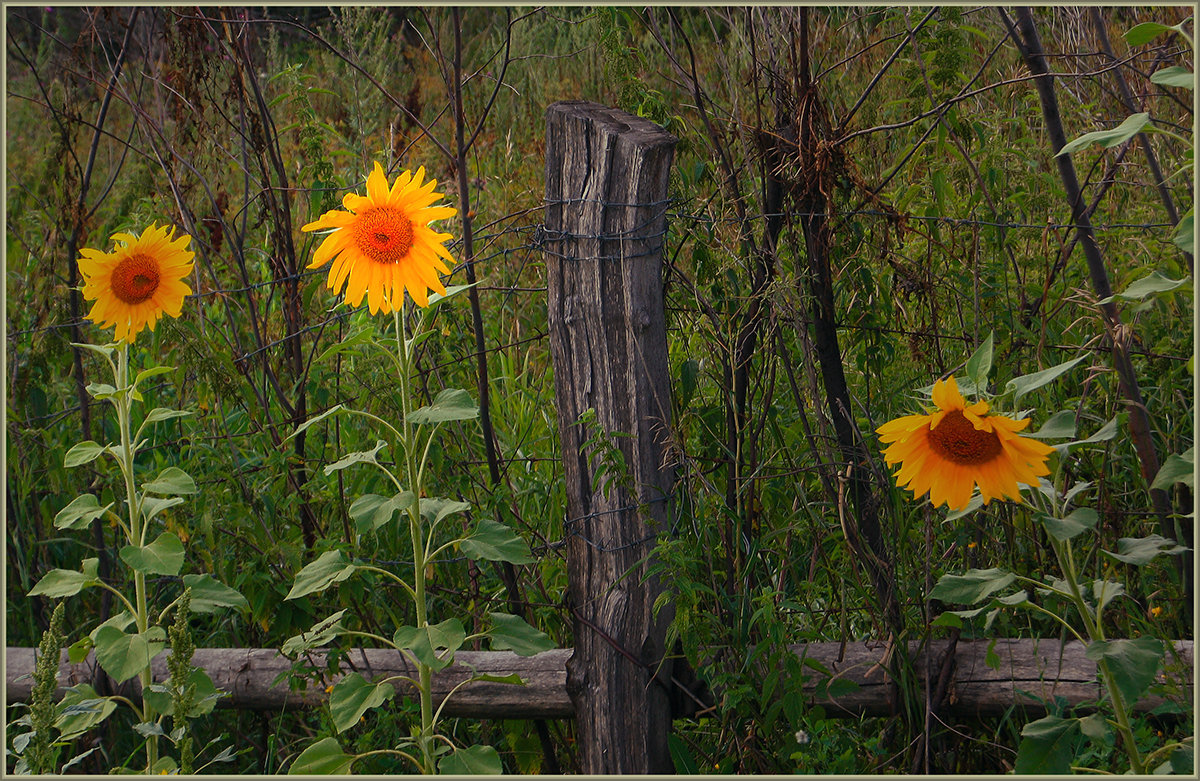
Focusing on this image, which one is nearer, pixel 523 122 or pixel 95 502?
pixel 95 502

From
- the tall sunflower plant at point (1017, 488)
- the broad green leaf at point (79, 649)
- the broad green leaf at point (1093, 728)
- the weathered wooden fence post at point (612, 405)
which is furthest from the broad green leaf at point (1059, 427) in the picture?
the broad green leaf at point (79, 649)

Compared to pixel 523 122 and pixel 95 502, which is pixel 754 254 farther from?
pixel 523 122

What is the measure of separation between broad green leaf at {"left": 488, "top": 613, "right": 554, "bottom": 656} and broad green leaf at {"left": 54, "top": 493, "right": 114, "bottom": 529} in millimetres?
916

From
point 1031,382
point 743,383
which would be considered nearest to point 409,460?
point 743,383

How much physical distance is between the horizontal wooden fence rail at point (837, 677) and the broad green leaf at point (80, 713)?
415 millimetres

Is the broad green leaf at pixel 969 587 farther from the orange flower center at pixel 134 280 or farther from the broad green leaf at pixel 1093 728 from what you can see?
the orange flower center at pixel 134 280

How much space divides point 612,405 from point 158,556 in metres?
1.07

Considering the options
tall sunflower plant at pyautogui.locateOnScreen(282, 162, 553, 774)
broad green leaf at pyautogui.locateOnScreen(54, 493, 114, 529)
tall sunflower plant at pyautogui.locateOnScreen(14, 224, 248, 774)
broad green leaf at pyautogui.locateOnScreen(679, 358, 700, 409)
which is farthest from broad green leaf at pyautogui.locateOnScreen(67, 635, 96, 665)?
broad green leaf at pyautogui.locateOnScreen(679, 358, 700, 409)

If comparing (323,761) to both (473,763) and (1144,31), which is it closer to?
(473,763)

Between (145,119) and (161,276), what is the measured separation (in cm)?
104

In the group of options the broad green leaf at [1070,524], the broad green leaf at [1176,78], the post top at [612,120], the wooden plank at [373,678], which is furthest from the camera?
the wooden plank at [373,678]

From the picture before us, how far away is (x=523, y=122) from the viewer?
20.6 feet

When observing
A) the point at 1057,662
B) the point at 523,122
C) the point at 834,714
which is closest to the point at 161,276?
the point at 834,714

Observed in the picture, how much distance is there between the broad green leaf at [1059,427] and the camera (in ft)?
5.50
